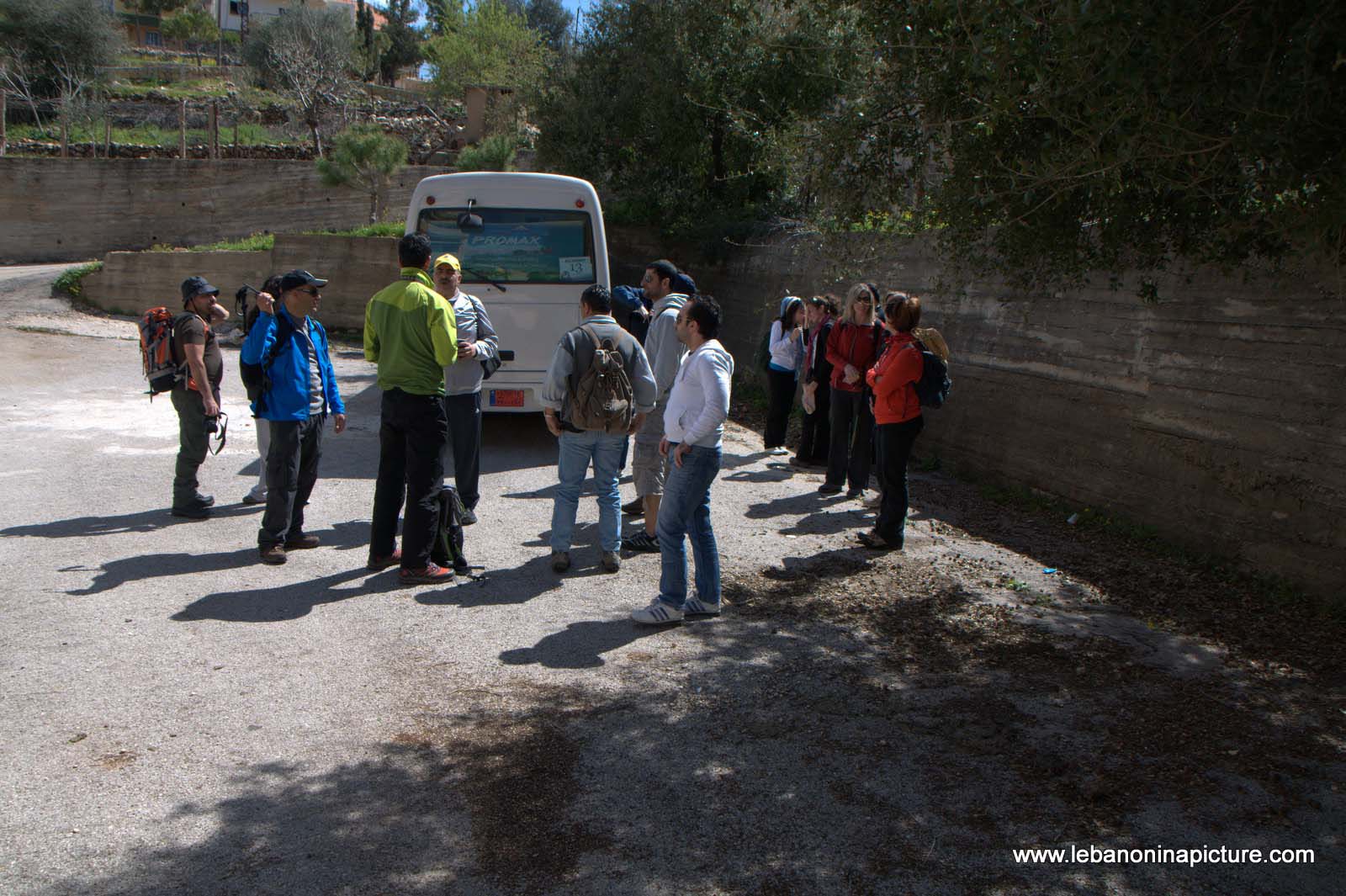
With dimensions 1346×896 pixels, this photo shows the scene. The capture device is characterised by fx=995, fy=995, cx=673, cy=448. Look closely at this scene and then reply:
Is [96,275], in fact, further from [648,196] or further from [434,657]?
[434,657]

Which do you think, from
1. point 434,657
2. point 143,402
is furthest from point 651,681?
point 143,402

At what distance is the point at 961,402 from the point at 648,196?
859 cm

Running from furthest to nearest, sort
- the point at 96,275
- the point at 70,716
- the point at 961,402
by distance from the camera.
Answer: the point at 96,275 → the point at 961,402 → the point at 70,716

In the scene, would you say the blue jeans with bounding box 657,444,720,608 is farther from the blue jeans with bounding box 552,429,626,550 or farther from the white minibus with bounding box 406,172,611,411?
the white minibus with bounding box 406,172,611,411

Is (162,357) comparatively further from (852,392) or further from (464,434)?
(852,392)

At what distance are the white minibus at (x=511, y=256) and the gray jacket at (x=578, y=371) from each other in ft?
12.4

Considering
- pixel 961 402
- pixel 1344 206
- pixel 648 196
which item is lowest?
pixel 961 402

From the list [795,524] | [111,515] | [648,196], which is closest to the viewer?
[111,515]

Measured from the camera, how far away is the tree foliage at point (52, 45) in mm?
33812

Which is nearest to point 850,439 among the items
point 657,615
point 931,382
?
point 931,382

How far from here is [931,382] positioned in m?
6.80

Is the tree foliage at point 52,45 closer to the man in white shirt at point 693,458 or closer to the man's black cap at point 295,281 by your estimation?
the man's black cap at point 295,281

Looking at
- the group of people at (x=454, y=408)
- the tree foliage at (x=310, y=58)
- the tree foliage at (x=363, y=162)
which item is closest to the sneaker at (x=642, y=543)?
the group of people at (x=454, y=408)

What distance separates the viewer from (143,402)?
11.6 metres
